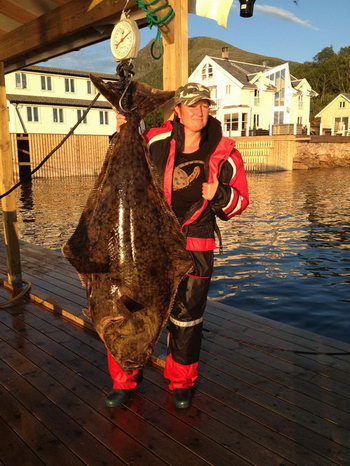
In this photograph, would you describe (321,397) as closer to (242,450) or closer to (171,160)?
(242,450)

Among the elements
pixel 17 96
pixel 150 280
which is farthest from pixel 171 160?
pixel 17 96

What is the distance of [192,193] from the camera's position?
9.79ft

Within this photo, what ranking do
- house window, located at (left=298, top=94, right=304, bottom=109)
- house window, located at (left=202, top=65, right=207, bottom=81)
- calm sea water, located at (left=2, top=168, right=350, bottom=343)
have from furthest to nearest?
1. house window, located at (left=298, top=94, right=304, bottom=109)
2. house window, located at (left=202, top=65, right=207, bottom=81)
3. calm sea water, located at (left=2, top=168, right=350, bottom=343)

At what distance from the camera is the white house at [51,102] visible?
3553cm

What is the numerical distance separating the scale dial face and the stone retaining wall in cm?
4028

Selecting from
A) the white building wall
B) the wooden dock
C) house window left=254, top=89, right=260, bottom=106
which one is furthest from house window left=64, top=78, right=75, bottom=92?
the wooden dock

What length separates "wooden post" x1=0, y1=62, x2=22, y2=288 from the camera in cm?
546

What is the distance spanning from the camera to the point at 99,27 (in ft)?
12.7

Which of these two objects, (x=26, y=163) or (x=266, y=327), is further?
(x=26, y=163)

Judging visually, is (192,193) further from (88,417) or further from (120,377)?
(88,417)

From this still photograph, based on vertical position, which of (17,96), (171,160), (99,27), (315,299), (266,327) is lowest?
(315,299)

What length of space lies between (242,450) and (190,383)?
71 cm

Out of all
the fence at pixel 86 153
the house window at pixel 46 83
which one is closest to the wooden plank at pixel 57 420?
the fence at pixel 86 153

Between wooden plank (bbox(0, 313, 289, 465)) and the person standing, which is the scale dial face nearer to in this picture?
the person standing
